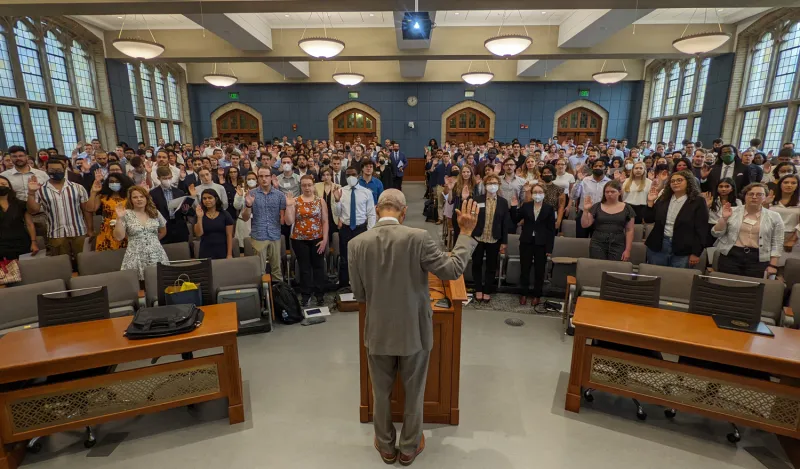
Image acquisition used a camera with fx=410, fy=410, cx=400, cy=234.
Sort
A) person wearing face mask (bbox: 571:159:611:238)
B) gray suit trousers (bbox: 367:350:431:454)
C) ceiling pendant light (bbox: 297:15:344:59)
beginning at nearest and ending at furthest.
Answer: gray suit trousers (bbox: 367:350:431:454) → person wearing face mask (bbox: 571:159:611:238) → ceiling pendant light (bbox: 297:15:344:59)

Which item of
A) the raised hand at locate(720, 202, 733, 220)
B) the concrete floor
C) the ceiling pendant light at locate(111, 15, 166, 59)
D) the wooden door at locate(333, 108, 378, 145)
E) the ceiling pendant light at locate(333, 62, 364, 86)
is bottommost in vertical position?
the concrete floor

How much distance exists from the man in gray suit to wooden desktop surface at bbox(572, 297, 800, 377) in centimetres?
130

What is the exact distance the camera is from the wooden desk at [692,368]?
255 centimetres

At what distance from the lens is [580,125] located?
1648 cm

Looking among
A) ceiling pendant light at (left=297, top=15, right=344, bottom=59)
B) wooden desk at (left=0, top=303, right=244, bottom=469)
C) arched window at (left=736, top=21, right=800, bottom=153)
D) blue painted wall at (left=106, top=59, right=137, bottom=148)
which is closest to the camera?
wooden desk at (left=0, top=303, right=244, bottom=469)

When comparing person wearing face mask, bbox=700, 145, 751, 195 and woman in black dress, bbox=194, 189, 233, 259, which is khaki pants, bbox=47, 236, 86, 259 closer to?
woman in black dress, bbox=194, 189, 233, 259

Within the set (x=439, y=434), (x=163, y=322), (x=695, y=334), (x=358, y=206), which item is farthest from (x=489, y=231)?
(x=163, y=322)

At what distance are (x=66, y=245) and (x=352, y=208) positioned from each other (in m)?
3.27

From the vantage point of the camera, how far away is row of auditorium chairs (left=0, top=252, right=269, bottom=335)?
11.0 ft

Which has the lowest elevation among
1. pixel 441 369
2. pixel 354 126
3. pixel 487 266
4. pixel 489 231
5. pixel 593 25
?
pixel 441 369

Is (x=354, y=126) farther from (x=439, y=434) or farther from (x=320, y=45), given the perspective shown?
(x=439, y=434)

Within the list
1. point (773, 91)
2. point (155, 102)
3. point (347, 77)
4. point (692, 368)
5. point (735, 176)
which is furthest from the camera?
point (155, 102)

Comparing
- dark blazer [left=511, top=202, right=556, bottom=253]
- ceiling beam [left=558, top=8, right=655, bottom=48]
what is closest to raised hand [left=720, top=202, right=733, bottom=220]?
dark blazer [left=511, top=202, right=556, bottom=253]

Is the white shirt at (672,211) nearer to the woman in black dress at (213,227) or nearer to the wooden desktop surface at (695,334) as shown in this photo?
the wooden desktop surface at (695,334)
